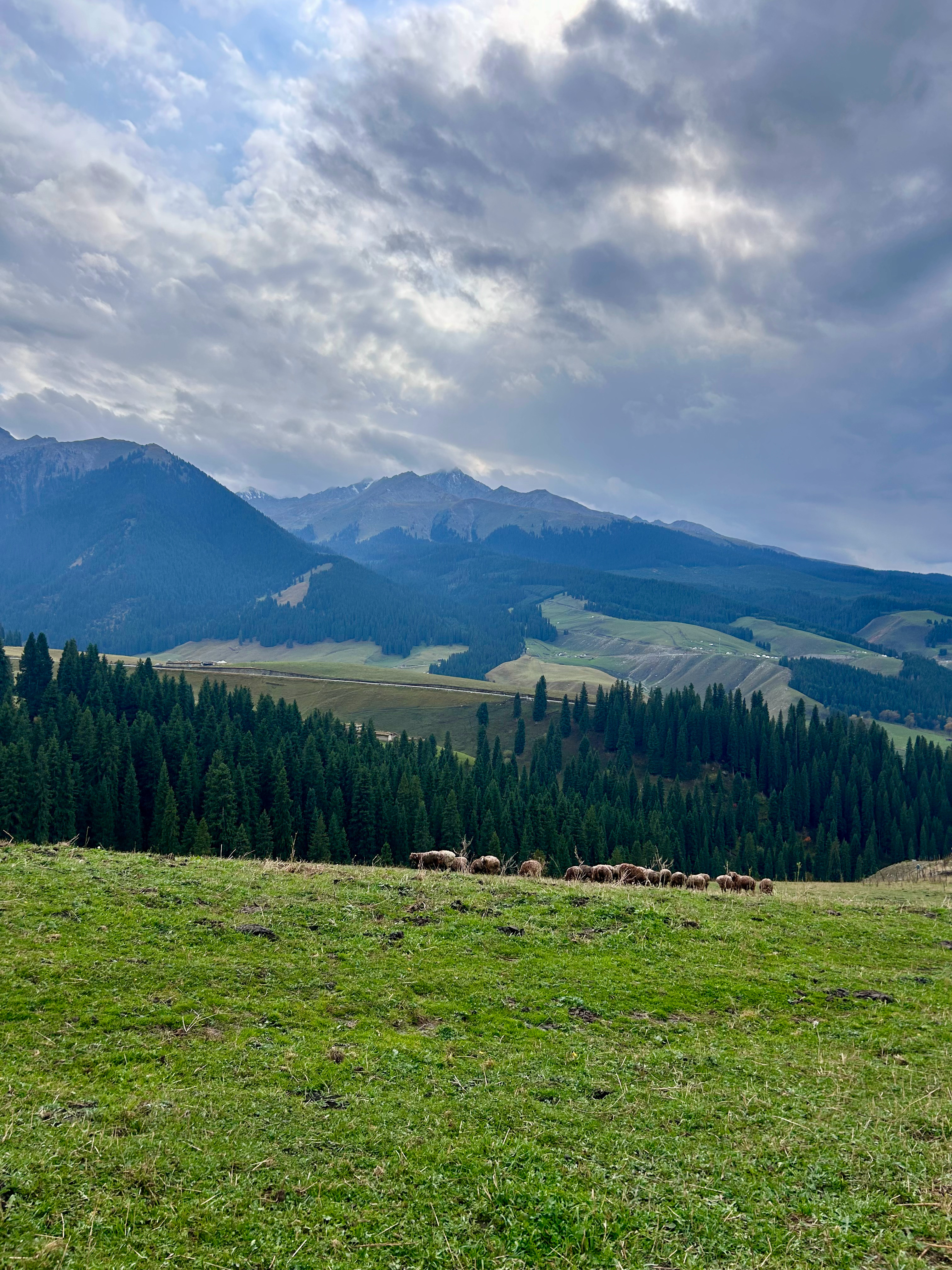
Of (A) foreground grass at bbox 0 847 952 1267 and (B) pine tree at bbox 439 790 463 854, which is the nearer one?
(A) foreground grass at bbox 0 847 952 1267

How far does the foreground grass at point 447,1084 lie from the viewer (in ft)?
29.9

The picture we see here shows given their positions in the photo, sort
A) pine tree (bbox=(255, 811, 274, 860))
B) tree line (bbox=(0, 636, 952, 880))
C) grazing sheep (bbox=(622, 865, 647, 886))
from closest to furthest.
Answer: grazing sheep (bbox=(622, 865, 647, 886)) < tree line (bbox=(0, 636, 952, 880)) < pine tree (bbox=(255, 811, 274, 860))

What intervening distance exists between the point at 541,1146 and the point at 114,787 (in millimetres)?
73312

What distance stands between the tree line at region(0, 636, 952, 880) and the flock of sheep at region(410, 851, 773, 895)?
27.1 metres

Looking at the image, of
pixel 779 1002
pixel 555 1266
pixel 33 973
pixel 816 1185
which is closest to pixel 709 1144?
pixel 816 1185

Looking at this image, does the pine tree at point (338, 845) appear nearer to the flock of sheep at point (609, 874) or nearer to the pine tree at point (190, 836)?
the pine tree at point (190, 836)

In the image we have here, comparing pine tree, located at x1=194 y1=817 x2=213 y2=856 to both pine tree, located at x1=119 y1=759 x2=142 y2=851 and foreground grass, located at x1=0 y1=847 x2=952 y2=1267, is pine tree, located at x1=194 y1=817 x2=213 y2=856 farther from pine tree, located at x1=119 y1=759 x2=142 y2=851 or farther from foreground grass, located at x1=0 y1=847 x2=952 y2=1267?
foreground grass, located at x1=0 y1=847 x2=952 y2=1267

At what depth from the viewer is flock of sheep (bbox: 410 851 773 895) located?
3369 cm

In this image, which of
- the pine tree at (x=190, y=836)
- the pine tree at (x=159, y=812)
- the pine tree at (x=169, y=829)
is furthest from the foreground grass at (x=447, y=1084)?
the pine tree at (x=159, y=812)

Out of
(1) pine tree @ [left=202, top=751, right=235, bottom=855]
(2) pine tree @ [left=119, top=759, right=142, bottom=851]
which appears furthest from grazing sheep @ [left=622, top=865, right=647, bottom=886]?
(2) pine tree @ [left=119, top=759, right=142, bottom=851]

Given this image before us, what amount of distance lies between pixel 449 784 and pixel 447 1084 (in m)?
79.5

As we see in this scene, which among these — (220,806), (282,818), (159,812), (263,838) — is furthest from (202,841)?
(282,818)

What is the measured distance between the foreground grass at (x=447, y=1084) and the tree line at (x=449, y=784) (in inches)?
1318

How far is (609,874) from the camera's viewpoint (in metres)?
35.3
